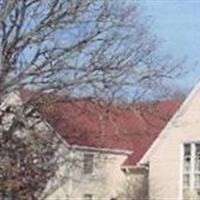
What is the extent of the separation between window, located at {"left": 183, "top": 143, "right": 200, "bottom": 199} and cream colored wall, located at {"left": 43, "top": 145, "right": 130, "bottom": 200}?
595 cm

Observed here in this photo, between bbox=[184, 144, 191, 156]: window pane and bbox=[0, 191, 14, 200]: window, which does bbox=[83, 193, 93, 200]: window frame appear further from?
bbox=[0, 191, 14, 200]: window

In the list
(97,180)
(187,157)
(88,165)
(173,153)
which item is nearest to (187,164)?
(187,157)

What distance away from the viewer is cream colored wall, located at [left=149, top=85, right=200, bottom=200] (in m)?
37.2

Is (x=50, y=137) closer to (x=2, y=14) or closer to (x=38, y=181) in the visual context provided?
(x=38, y=181)

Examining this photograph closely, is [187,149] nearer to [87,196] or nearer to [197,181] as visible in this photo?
[197,181]

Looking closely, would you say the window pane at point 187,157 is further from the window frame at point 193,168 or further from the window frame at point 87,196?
the window frame at point 87,196

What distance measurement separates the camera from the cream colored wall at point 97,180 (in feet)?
139

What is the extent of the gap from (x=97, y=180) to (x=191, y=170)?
7532 millimetres

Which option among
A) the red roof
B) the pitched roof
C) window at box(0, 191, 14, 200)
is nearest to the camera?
window at box(0, 191, 14, 200)

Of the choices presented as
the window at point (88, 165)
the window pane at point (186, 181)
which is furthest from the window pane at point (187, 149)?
the window at point (88, 165)

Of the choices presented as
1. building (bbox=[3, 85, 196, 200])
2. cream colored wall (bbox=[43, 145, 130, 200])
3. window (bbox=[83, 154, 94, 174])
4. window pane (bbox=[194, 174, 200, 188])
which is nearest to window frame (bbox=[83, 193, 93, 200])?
building (bbox=[3, 85, 196, 200])

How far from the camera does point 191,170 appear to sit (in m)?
36.5

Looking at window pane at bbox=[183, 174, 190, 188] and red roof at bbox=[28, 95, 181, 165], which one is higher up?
red roof at bbox=[28, 95, 181, 165]

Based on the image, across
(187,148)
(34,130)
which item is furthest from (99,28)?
(187,148)
